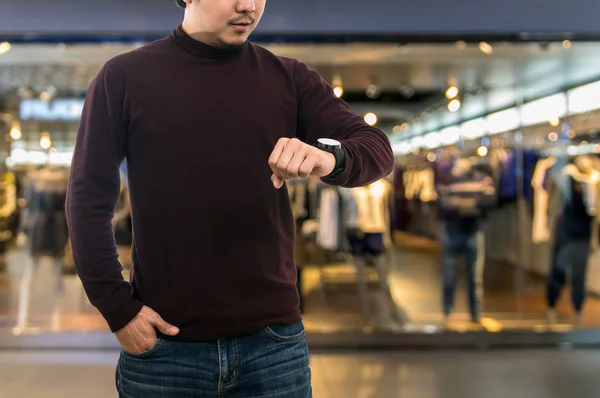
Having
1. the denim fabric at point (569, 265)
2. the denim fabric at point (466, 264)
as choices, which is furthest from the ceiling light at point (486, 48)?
the denim fabric at point (569, 265)

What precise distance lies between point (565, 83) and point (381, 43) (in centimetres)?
161

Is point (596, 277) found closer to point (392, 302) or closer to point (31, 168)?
point (392, 302)

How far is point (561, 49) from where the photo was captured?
4270mm

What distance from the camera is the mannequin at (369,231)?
13.9ft

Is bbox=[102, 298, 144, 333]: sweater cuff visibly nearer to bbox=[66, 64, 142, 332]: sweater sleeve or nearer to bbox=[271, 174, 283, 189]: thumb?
bbox=[66, 64, 142, 332]: sweater sleeve

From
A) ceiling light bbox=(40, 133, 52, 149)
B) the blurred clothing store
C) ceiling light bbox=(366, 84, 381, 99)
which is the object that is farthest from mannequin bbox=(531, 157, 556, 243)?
ceiling light bbox=(40, 133, 52, 149)

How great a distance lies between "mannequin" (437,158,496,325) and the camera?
4367 millimetres

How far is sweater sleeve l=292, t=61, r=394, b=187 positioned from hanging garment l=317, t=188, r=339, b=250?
3178 millimetres

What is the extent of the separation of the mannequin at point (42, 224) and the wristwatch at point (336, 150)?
3.72 m

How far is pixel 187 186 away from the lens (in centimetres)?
95

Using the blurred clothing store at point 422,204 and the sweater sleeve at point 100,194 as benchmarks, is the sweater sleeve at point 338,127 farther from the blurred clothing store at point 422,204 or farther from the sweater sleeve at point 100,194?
the blurred clothing store at point 422,204

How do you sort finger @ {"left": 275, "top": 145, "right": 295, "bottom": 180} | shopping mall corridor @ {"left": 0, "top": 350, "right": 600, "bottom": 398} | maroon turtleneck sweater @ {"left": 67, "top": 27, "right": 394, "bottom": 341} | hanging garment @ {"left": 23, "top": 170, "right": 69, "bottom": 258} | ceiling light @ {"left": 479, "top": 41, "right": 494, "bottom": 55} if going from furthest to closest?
hanging garment @ {"left": 23, "top": 170, "right": 69, "bottom": 258} < ceiling light @ {"left": 479, "top": 41, "right": 494, "bottom": 55} < shopping mall corridor @ {"left": 0, "top": 350, "right": 600, "bottom": 398} < maroon turtleneck sweater @ {"left": 67, "top": 27, "right": 394, "bottom": 341} < finger @ {"left": 275, "top": 145, "right": 295, "bottom": 180}

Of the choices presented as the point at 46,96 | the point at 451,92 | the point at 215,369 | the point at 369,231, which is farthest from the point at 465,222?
the point at 215,369

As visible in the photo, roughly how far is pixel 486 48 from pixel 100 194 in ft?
12.5
